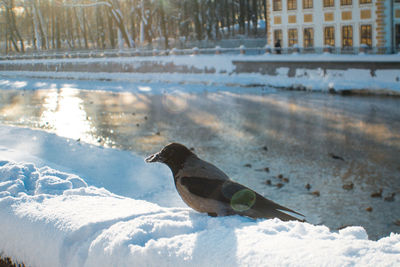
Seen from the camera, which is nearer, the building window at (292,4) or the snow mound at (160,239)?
the snow mound at (160,239)

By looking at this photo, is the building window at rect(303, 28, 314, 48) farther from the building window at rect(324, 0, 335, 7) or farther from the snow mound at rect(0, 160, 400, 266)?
the snow mound at rect(0, 160, 400, 266)

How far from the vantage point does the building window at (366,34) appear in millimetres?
28906

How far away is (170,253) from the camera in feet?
8.18

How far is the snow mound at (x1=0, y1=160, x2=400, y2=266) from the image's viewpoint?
2.28 m

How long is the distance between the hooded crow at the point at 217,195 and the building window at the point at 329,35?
29.0 m

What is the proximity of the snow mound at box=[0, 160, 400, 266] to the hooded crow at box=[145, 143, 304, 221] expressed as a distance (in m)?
0.12

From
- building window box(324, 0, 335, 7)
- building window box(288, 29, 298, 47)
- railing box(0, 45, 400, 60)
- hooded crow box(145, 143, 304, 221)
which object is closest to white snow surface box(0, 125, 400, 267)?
hooded crow box(145, 143, 304, 221)

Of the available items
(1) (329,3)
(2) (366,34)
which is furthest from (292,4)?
(2) (366,34)

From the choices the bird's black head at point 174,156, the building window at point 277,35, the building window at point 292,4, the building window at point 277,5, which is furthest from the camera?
the building window at point 277,35

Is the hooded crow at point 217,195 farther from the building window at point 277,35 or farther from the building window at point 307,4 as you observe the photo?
the building window at point 277,35

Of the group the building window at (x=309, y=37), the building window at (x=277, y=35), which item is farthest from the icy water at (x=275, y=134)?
the building window at (x=277, y=35)

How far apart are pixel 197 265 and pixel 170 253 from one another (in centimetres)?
17

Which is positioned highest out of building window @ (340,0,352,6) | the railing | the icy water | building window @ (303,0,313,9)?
building window @ (303,0,313,9)

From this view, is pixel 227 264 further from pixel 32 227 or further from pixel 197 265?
pixel 32 227
